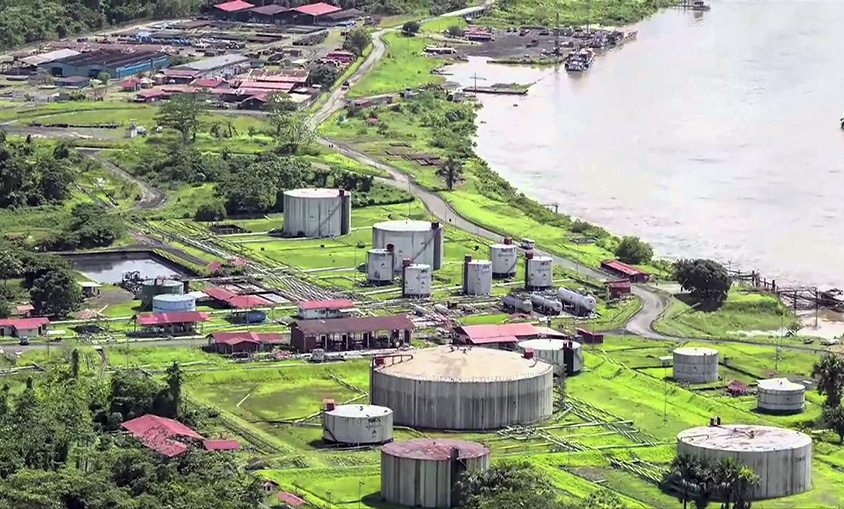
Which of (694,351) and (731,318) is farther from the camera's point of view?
(731,318)

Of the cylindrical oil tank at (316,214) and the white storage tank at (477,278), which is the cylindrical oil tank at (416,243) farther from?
the cylindrical oil tank at (316,214)

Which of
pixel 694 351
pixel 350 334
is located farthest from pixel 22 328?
pixel 694 351

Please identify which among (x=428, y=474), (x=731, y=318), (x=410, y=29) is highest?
(x=410, y=29)

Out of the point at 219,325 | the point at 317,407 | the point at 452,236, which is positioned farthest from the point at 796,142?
the point at 317,407

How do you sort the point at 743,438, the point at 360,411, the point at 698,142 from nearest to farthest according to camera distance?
the point at 743,438
the point at 360,411
the point at 698,142

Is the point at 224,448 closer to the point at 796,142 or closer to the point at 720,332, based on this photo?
the point at 720,332

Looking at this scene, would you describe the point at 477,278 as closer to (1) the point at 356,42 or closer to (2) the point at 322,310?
(2) the point at 322,310

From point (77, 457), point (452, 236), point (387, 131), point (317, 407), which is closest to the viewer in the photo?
point (77, 457)

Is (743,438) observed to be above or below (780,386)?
above
